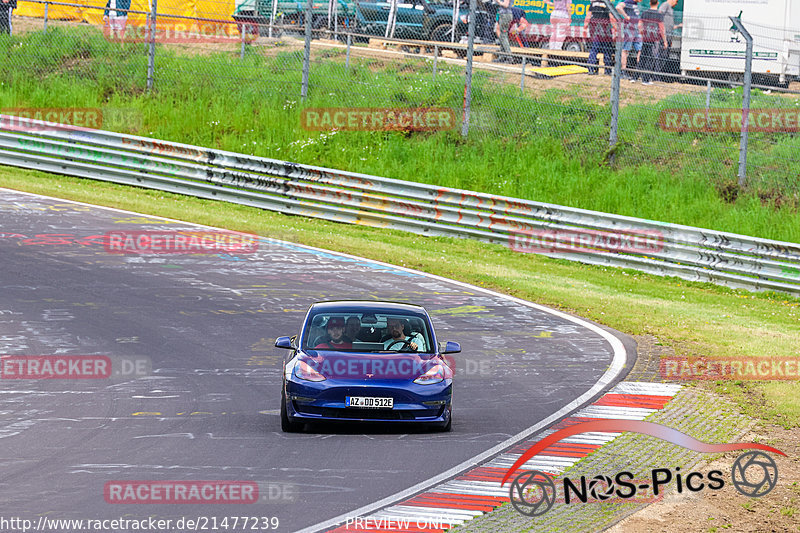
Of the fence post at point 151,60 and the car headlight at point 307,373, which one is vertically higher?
the fence post at point 151,60

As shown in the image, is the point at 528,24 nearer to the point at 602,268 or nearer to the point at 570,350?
the point at 602,268

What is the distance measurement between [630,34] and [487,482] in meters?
21.6

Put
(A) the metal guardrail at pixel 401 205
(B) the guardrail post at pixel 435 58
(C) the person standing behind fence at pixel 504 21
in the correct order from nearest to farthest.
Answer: (A) the metal guardrail at pixel 401 205, (B) the guardrail post at pixel 435 58, (C) the person standing behind fence at pixel 504 21

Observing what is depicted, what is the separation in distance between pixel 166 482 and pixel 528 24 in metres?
27.6

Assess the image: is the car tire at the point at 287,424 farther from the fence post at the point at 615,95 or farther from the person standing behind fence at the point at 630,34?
the person standing behind fence at the point at 630,34

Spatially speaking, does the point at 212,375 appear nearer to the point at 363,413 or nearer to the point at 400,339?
the point at 400,339

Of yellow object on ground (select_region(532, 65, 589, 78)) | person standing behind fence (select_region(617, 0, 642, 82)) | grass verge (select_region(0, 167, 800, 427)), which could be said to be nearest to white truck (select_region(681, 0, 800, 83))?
person standing behind fence (select_region(617, 0, 642, 82))

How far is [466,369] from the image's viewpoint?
13992 mm

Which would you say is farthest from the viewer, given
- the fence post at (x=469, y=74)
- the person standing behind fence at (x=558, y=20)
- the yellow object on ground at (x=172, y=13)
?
the person standing behind fence at (x=558, y=20)

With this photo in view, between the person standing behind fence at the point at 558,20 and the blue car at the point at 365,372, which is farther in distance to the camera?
the person standing behind fence at the point at 558,20

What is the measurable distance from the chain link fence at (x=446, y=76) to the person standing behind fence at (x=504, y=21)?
24 cm

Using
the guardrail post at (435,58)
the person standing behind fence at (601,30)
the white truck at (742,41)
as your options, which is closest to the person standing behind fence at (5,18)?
the guardrail post at (435,58)

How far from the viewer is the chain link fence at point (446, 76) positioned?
81.6ft

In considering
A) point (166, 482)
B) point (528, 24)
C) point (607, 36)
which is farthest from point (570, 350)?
point (528, 24)
